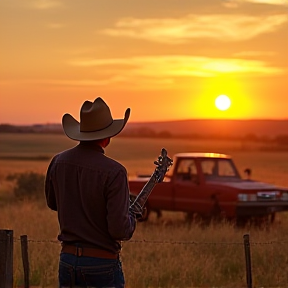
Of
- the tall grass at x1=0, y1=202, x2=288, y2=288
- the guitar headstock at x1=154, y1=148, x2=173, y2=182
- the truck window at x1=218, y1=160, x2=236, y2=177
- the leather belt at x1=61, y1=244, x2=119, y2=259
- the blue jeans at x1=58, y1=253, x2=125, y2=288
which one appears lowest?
the tall grass at x1=0, y1=202, x2=288, y2=288

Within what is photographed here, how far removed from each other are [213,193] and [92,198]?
10.8m

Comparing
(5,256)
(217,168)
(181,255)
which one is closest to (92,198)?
(5,256)

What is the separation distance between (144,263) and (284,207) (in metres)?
5.36

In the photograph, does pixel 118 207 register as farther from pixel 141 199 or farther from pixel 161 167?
pixel 161 167

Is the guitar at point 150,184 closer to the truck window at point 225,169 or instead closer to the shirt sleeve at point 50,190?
the shirt sleeve at point 50,190

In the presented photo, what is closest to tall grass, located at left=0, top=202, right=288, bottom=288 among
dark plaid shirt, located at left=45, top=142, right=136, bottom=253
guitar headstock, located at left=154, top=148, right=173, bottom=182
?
guitar headstock, located at left=154, top=148, right=173, bottom=182

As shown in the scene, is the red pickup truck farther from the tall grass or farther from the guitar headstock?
the guitar headstock

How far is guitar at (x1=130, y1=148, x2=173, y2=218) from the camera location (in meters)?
4.84

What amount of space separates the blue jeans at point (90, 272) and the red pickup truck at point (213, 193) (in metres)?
10.1

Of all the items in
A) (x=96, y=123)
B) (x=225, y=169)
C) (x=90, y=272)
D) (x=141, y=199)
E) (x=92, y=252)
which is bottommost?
(x=90, y=272)

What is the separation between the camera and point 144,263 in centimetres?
1033

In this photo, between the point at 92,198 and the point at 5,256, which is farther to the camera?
the point at 5,256

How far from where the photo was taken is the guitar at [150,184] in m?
4.84

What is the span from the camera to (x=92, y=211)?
183 inches
